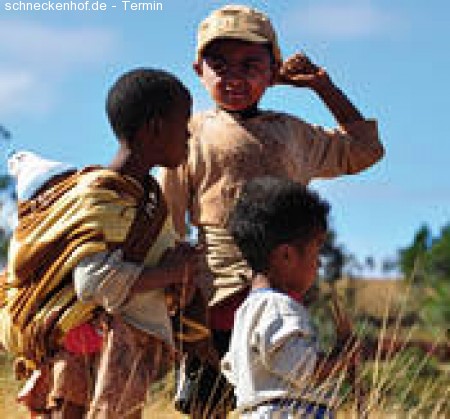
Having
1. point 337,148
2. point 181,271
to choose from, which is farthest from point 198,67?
point 181,271

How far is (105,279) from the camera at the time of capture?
4.15 meters

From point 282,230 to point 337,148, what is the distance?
1.23 m

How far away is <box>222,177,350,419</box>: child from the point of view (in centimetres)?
384

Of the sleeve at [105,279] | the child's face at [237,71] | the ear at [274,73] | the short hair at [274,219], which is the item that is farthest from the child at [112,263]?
the ear at [274,73]

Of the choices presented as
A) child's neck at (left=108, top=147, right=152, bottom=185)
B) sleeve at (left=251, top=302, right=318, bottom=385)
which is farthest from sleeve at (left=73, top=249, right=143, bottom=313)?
sleeve at (left=251, top=302, right=318, bottom=385)

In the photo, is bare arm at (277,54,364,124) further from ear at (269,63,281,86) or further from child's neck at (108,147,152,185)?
child's neck at (108,147,152,185)

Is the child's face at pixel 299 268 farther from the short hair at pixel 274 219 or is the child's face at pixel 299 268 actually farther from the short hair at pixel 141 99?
the short hair at pixel 141 99

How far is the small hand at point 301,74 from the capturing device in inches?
205

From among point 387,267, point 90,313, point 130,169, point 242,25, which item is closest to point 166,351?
point 90,313

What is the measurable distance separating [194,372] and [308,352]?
3.62ft

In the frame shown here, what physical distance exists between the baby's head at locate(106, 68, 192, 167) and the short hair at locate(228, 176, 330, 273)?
427mm

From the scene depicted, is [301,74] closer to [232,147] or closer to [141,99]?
[232,147]

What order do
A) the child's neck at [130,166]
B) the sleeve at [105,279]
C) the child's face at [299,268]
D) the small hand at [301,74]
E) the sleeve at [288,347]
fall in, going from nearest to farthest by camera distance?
the sleeve at [288,347] < the child's face at [299,268] < the sleeve at [105,279] < the child's neck at [130,166] < the small hand at [301,74]

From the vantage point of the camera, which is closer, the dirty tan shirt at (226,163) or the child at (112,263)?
the child at (112,263)
